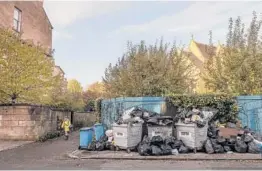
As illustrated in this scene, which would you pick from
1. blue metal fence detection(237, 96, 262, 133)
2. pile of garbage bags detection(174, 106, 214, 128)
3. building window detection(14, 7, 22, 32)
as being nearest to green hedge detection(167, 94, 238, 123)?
blue metal fence detection(237, 96, 262, 133)

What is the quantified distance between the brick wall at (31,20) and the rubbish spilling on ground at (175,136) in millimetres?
15949

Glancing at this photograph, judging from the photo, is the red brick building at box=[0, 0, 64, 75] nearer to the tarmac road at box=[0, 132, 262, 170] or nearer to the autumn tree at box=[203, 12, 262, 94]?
the autumn tree at box=[203, 12, 262, 94]

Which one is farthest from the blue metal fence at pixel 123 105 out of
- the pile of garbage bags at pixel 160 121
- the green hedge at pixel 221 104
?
the pile of garbage bags at pixel 160 121

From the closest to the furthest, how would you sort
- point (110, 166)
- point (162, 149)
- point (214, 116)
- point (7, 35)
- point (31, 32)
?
point (110, 166), point (162, 149), point (214, 116), point (7, 35), point (31, 32)

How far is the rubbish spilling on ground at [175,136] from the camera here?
39.6 feet

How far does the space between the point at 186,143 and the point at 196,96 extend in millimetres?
2974

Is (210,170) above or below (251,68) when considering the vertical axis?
below

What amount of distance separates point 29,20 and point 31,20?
1.32 feet

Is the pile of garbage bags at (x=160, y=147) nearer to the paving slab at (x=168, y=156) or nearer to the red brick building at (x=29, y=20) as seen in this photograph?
the paving slab at (x=168, y=156)

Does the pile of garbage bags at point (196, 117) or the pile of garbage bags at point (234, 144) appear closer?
the pile of garbage bags at point (234, 144)

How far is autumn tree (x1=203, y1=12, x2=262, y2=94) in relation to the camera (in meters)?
18.8

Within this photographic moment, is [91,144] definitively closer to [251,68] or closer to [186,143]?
[186,143]

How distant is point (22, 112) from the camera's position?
1783 centimetres

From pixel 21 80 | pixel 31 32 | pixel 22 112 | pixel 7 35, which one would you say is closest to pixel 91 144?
pixel 22 112
